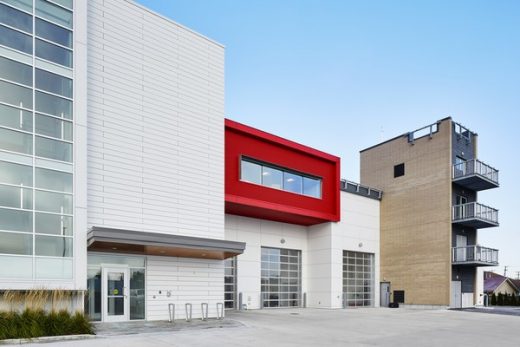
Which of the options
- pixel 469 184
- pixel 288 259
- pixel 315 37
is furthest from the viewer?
pixel 469 184

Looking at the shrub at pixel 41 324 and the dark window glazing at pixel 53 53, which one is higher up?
the dark window glazing at pixel 53 53

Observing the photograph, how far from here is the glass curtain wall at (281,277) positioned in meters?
24.5

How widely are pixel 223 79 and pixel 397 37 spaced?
8.18 m

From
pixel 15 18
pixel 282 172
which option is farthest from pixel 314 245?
pixel 15 18

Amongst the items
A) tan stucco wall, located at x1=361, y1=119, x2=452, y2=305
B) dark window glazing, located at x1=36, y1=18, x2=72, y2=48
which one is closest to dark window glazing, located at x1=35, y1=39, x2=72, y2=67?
dark window glazing, located at x1=36, y1=18, x2=72, y2=48

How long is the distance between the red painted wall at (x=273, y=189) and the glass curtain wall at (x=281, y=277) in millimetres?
1966

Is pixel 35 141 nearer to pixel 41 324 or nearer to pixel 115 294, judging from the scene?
pixel 41 324

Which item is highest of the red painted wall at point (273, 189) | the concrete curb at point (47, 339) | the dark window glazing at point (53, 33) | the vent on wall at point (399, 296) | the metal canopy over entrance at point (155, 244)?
the dark window glazing at point (53, 33)

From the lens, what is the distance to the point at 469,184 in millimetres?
27578

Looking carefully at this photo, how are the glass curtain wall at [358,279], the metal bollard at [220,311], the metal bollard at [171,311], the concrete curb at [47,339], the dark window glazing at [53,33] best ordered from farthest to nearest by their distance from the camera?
the glass curtain wall at [358,279] < the metal bollard at [220,311] < the metal bollard at [171,311] < the dark window glazing at [53,33] < the concrete curb at [47,339]

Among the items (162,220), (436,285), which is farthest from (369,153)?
(162,220)

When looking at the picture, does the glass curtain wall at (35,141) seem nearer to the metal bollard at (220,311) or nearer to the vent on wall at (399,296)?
the metal bollard at (220,311)

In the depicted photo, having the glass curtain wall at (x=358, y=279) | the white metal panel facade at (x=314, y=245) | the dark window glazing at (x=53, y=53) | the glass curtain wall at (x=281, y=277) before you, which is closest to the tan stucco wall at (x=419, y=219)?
the glass curtain wall at (x=358, y=279)

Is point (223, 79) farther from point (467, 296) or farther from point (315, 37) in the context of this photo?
point (467, 296)
